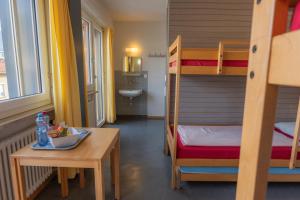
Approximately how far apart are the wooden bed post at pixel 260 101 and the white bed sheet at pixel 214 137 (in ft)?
5.03

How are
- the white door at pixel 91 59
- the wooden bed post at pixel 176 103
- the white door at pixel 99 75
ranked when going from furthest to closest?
the white door at pixel 99 75 < the white door at pixel 91 59 < the wooden bed post at pixel 176 103

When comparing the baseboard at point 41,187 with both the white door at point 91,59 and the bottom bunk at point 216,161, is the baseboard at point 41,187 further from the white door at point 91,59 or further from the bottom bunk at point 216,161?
the bottom bunk at point 216,161

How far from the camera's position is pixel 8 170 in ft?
4.81

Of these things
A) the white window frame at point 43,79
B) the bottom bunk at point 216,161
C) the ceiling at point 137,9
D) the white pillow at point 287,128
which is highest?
the ceiling at point 137,9

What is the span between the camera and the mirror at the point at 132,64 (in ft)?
15.9

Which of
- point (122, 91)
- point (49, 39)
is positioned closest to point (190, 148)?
point (49, 39)

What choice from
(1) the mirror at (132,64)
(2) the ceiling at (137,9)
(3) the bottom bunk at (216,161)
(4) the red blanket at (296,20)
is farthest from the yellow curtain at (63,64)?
(1) the mirror at (132,64)

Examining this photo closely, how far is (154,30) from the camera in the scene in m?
4.76

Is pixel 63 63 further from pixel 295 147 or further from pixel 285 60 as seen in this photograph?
pixel 295 147

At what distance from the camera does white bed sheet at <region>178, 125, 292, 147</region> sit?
205cm

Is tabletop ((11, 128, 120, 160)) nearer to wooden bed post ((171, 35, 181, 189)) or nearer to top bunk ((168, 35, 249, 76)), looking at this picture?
wooden bed post ((171, 35, 181, 189))

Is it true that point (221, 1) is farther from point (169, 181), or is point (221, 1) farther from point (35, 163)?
point (35, 163)

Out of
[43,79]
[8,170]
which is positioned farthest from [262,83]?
[43,79]

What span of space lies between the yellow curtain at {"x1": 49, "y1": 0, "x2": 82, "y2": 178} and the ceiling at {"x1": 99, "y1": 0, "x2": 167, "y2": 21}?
6.12 feet
